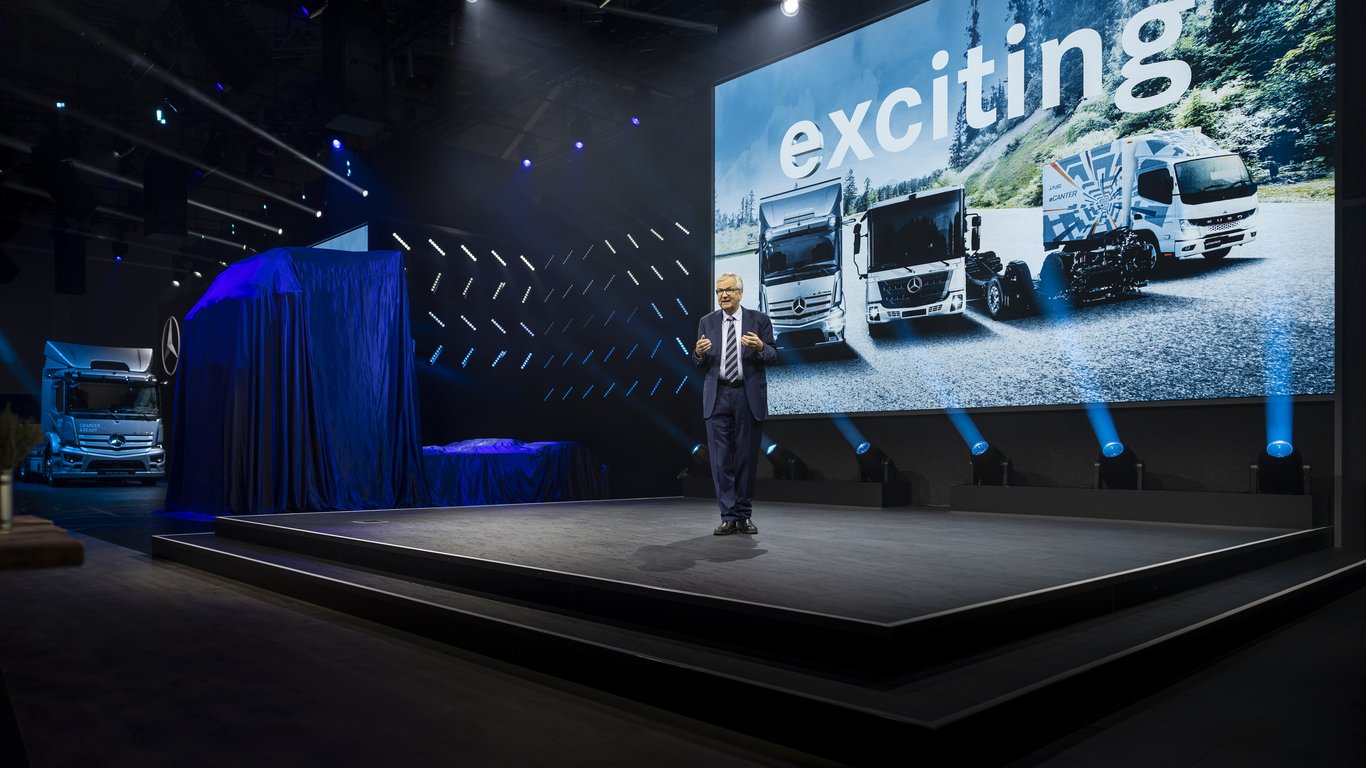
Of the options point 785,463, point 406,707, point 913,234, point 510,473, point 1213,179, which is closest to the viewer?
point 406,707

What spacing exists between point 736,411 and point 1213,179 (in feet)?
10.5

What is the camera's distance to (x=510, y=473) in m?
8.48

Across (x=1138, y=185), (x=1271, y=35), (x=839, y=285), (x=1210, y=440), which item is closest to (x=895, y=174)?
(x=839, y=285)

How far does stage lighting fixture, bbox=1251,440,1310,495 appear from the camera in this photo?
15.6ft

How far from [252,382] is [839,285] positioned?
4726 mm

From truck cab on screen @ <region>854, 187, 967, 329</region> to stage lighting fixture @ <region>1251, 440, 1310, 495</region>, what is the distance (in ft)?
6.71

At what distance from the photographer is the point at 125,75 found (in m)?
10.6

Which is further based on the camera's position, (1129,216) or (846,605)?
(1129,216)

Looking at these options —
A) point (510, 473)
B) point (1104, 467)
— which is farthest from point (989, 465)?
point (510, 473)

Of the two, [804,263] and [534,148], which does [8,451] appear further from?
[534,148]

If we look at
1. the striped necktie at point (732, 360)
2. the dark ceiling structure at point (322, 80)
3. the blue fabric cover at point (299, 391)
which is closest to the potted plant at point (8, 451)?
the striped necktie at point (732, 360)

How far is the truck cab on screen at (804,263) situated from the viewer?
266 inches

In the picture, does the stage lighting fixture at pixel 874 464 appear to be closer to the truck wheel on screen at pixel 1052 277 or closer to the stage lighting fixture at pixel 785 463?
the stage lighting fixture at pixel 785 463

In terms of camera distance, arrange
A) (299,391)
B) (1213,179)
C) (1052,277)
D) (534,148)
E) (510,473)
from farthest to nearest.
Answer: (534,148), (510,473), (299,391), (1052,277), (1213,179)
